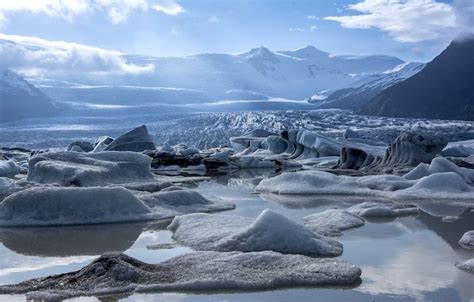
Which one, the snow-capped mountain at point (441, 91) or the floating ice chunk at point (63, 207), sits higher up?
the snow-capped mountain at point (441, 91)

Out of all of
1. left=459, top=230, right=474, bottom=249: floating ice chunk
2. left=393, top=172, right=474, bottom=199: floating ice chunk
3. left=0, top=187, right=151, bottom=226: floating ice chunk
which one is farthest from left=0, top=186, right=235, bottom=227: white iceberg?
left=393, top=172, right=474, bottom=199: floating ice chunk

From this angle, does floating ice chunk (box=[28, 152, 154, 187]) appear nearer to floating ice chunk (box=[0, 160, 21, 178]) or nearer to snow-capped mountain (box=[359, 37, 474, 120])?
floating ice chunk (box=[0, 160, 21, 178])

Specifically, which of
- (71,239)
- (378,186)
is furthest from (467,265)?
(378,186)

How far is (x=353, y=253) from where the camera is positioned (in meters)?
5.51

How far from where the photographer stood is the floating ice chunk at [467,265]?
4828 mm

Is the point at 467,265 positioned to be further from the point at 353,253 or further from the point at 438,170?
the point at 438,170

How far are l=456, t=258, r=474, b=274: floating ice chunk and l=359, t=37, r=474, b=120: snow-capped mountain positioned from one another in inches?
2250

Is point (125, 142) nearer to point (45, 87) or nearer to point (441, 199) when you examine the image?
point (441, 199)

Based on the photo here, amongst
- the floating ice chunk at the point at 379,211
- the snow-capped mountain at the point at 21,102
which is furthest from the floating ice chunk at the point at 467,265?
the snow-capped mountain at the point at 21,102

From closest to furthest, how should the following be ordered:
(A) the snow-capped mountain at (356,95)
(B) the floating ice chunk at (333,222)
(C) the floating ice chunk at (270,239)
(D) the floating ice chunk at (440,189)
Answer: (C) the floating ice chunk at (270,239)
(B) the floating ice chunk at (333,222)
(D) the floating ice chunk at (440,189)
(A) the snow-capped mountain at (356,95)

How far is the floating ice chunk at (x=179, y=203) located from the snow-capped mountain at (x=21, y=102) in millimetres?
57374

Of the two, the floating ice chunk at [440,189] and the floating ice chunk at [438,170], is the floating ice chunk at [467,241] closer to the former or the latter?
the floating ice chunk at [440,189]

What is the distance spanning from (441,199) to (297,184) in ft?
9.12

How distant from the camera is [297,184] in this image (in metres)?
11.6
